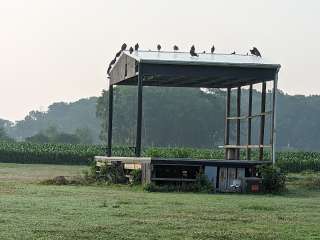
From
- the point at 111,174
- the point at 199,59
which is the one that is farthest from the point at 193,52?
the point at 111,174

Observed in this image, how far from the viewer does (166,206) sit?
16.5m

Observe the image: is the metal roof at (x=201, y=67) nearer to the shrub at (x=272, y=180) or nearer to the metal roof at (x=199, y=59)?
the metal roof at (x=199, y=59)

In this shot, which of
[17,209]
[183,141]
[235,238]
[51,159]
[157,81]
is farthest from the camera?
[183,141]

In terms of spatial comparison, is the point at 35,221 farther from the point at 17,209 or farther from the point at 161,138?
the point at 161,138

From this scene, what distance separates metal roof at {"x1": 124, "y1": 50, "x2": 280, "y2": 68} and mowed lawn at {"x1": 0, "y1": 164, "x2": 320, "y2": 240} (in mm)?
6336

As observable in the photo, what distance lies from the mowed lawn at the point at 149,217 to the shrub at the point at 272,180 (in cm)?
327

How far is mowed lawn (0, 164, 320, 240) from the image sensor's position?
37.7 ft

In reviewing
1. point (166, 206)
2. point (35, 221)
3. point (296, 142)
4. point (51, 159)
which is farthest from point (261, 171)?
point (296, 142)

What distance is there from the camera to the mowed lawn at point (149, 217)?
11.5 meters

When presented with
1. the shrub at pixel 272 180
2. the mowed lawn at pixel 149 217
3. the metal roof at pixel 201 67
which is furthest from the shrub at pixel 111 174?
the mowed lawn at pixel 149 217

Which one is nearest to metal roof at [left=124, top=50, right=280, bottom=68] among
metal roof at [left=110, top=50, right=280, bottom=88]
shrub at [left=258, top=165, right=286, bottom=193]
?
metal roof at [left=110, top=50, right=280, bottom=88]

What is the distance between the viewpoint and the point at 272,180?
918 inches

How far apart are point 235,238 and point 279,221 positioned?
277 centimetres

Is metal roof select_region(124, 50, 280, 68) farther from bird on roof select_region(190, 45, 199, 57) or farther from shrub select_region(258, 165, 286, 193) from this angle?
shrub select_region(258, 165, 286, 193)
